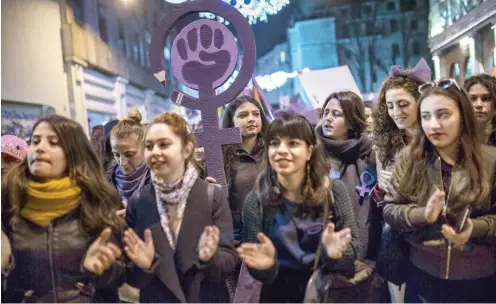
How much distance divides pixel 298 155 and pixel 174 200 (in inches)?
21.4

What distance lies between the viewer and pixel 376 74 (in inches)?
1024

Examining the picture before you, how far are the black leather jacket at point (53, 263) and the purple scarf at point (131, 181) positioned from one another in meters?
0.99

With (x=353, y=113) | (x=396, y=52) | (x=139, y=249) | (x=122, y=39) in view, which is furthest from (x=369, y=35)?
(x=139, y=249)

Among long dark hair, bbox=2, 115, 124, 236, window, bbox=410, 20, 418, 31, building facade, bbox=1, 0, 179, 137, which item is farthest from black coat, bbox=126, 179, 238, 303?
window, bbox=410, 20, 418, 31

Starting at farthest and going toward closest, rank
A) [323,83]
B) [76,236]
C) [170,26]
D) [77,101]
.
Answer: [77,101]
[323,83]
[170,26]
[76,236]

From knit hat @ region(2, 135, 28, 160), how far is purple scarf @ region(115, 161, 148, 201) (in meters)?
0.59

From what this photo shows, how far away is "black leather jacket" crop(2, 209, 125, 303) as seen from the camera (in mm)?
1916

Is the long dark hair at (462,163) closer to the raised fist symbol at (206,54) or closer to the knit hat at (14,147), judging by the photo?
the raised fist symbol at (206,54)

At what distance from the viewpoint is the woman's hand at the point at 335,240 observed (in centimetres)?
188

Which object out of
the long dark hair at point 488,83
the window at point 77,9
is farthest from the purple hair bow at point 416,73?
the window at point 77,9

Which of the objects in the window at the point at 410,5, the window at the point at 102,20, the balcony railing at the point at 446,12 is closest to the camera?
the window at the point at 102,20

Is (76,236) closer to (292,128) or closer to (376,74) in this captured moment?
(292,128)

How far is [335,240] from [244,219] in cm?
41

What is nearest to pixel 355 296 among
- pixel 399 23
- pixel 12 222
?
pixel 12 222
